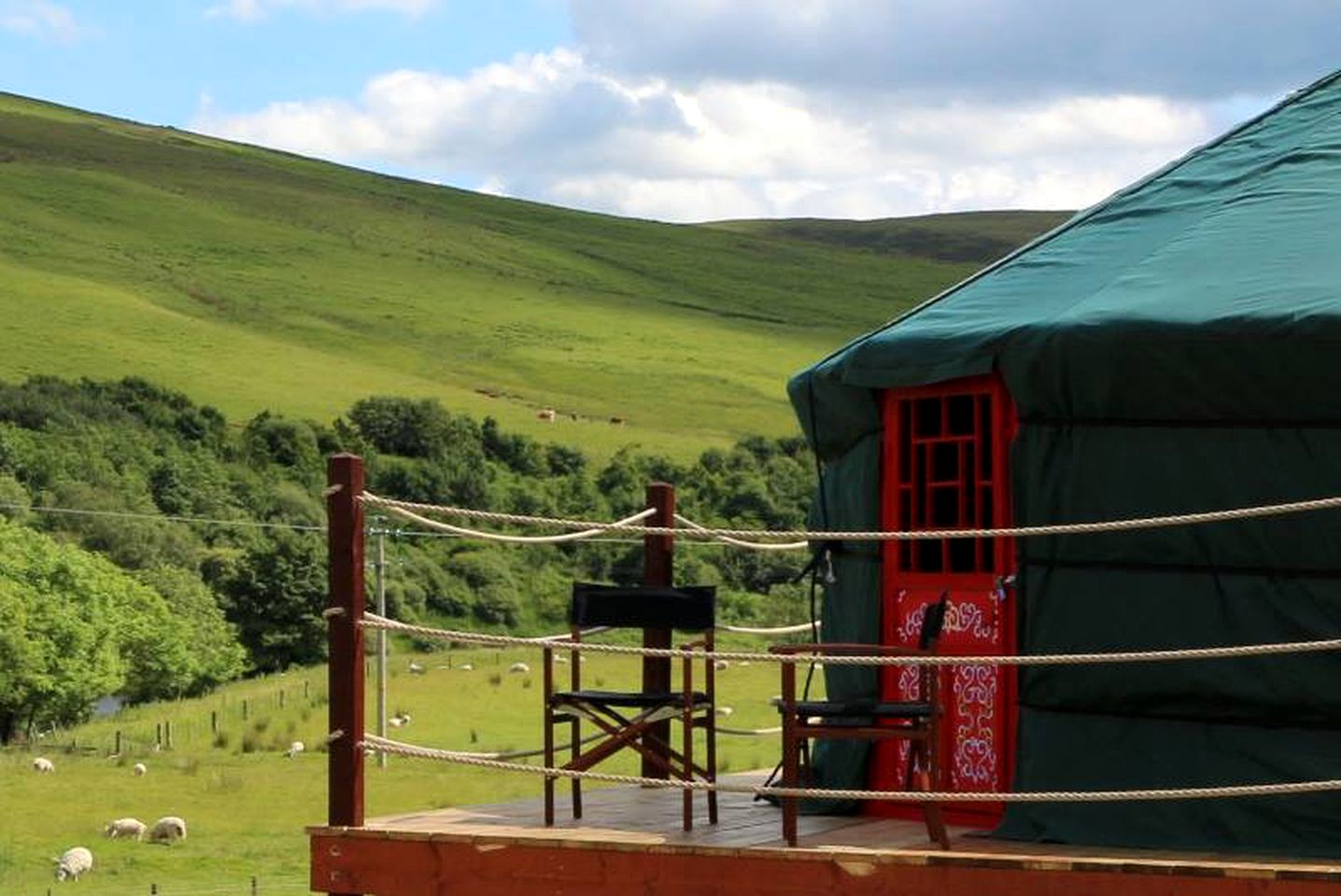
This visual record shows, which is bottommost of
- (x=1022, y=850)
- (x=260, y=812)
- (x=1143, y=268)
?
(x=260, y=812)

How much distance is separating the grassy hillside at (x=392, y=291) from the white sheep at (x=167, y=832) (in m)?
46.1

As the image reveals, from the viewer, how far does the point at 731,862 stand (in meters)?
7.96

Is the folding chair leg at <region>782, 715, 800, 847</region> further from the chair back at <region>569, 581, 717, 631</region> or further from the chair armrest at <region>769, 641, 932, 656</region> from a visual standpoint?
the chair back at <region>569, 581, 717, 631</region>

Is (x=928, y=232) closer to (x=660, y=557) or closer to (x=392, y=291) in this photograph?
(x=392, y=291)

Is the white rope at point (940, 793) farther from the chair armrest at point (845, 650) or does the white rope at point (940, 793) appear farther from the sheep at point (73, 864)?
the sheep at point (73, 864)

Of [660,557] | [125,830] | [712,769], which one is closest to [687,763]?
[712,769]

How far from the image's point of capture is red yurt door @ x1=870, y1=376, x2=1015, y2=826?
9094 mm

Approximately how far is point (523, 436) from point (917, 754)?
65040 mm

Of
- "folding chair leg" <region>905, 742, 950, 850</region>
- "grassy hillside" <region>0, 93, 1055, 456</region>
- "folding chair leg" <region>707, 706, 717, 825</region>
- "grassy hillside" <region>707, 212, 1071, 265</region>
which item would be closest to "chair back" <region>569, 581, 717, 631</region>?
"folding chair leg" <region>707, 706, 717, 825</region>

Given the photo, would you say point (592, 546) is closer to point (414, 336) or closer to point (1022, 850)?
point (414, 336)

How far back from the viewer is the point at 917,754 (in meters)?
8.88

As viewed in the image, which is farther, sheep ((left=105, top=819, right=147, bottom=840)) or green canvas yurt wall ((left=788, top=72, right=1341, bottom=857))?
sheep ((left=105, top=819, right=147, bottom=840))

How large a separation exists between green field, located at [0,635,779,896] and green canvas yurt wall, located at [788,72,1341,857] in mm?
15696

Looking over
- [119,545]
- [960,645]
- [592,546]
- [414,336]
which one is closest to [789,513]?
[592,546]
